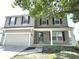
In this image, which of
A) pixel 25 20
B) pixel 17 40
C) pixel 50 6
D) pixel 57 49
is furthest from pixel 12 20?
pixel 50 6

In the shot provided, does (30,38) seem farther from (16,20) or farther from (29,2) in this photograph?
(29,2)

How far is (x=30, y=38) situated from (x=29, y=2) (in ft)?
37.3

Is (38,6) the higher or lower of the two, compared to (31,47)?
higher

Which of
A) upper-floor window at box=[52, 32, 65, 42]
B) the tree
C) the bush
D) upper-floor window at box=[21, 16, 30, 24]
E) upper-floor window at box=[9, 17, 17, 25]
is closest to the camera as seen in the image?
the tree

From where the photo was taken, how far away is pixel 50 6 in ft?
37.1

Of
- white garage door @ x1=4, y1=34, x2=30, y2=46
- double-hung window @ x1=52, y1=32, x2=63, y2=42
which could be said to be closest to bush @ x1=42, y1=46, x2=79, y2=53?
double-hung window @ x1=52, y1=32, x2=63, y2=42

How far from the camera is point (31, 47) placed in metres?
20.9

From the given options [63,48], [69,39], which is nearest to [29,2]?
[63,48]

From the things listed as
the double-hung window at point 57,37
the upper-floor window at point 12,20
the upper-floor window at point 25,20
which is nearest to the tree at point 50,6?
the double-hung window at point 57,37

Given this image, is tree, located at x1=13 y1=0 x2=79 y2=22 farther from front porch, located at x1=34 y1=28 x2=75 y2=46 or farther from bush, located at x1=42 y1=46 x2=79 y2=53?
front porch, located at x1=34 y1=28 x2=75 y2=46

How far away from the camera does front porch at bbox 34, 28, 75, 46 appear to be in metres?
22.2

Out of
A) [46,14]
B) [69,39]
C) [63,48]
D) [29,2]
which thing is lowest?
[63,48]

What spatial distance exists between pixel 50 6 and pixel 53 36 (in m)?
12.3

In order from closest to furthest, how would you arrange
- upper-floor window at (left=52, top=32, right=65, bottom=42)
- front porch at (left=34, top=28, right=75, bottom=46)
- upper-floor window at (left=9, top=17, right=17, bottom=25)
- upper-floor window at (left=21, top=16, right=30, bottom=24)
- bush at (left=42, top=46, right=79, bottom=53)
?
bush at (left=42, top=46, right=79, bottom=53) < front porch at (left=34, top=28, right=75, bottom=46) < upper-floor window at (left=52, top=32, right=65, bottom=42) < upper-floor window at (left=21, top=16, right=30, bottom=24) < upper-floor window at (left=9, top=17, right=17, bottom=25)
